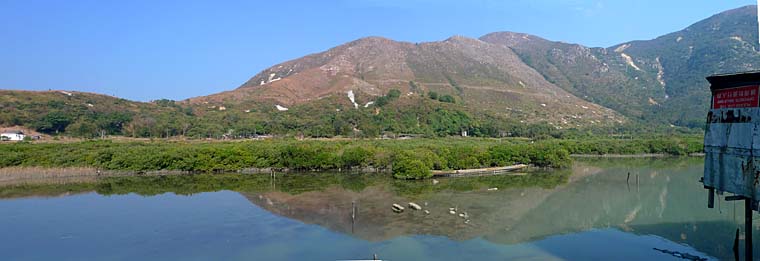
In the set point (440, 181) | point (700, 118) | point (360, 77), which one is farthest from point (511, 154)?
point (360, 77)

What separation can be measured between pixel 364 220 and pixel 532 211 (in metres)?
12.4

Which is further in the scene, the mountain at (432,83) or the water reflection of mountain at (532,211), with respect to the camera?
the mountain at (432,83)

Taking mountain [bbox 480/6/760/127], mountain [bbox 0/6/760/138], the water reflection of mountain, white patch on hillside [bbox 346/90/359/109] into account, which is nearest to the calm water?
the water reflection of mountain

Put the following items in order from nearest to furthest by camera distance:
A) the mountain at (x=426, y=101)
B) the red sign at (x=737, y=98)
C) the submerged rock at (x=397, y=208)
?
the red sign at (x=737, y=98) < the submerged rock at (x=397, y=208) < the mountain at (x=426, y=101)

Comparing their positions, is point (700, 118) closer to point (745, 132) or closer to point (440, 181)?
point (440, 181)

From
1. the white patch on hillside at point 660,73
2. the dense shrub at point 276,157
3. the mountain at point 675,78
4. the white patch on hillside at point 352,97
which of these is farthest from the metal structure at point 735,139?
the white patch on hillside at point 660,73

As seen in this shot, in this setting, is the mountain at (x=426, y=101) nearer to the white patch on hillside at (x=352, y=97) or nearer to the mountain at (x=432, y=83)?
the mountain at (x=432, y=83)

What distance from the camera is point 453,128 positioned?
3524 inches

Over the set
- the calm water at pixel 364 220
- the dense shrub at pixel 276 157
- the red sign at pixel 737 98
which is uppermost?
the red sign at pixel 737 98

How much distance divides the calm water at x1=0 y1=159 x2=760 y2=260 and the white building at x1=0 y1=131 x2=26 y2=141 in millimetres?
29041

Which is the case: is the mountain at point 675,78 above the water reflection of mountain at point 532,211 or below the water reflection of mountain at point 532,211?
above

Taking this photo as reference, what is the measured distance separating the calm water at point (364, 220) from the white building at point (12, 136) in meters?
29.0

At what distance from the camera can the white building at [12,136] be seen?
59.9 meters

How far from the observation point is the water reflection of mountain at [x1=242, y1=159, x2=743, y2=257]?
24.1 metres
